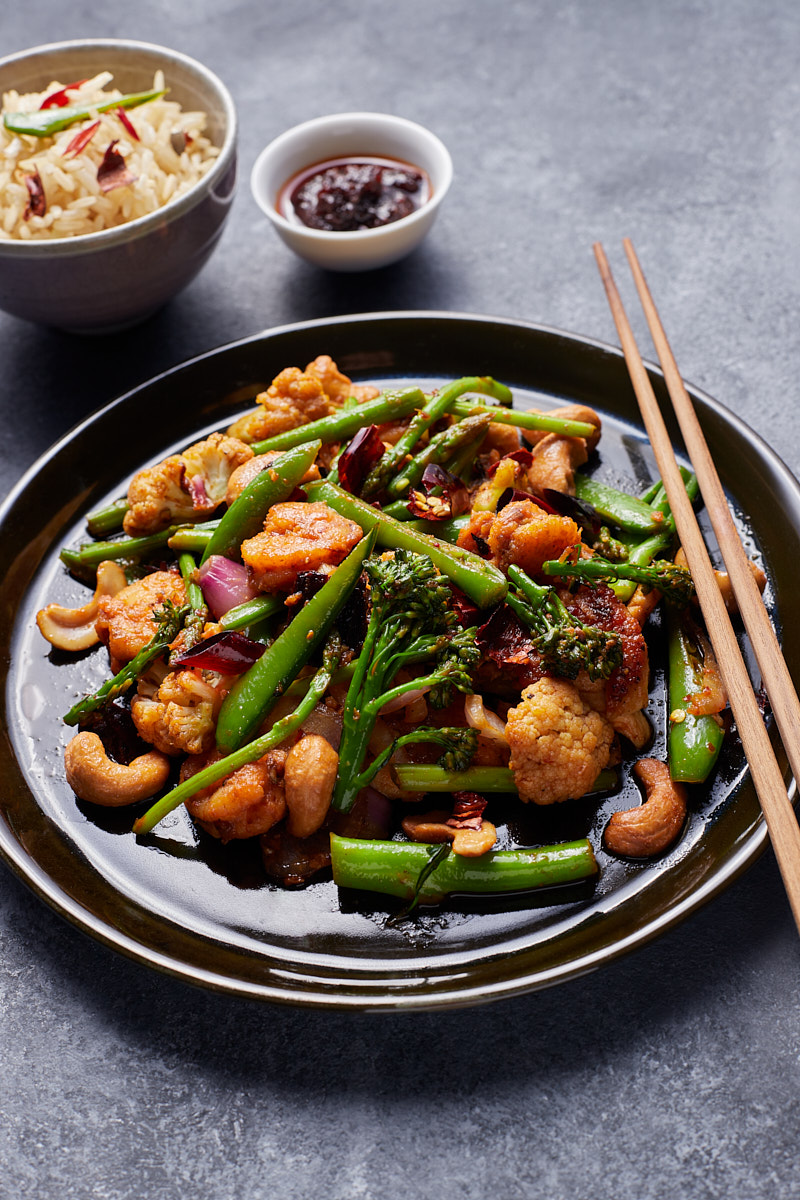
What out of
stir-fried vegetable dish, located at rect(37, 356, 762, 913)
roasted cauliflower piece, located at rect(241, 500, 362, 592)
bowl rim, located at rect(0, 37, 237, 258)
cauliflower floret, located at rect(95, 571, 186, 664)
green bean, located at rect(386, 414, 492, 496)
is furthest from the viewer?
bowl rim, located at rect(0, 37, 237, 258)

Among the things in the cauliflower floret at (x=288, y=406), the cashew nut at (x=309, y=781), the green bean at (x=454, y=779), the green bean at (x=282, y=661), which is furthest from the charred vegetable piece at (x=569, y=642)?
the cauliflower floret at (x=288, y=406)

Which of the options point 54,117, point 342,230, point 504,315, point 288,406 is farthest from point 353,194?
point 288,406

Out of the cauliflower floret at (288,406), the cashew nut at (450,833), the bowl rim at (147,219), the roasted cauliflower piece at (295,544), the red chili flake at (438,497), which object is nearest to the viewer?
the cashew nut at (450,833)

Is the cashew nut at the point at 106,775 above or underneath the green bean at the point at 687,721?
underneath

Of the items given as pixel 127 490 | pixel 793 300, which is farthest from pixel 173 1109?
pixel 793 300

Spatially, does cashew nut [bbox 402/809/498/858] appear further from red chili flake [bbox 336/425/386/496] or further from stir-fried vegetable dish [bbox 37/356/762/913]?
red chili flake [bbox 336/425/386/496]

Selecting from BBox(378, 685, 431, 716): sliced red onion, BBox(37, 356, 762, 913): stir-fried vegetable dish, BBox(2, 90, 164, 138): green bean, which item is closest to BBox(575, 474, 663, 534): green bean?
BBox(37, 356, 762, 913): stir-fried vegetable dish

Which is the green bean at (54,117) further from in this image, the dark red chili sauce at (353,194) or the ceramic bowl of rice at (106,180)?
the dark red chili sauce at (353,194)
